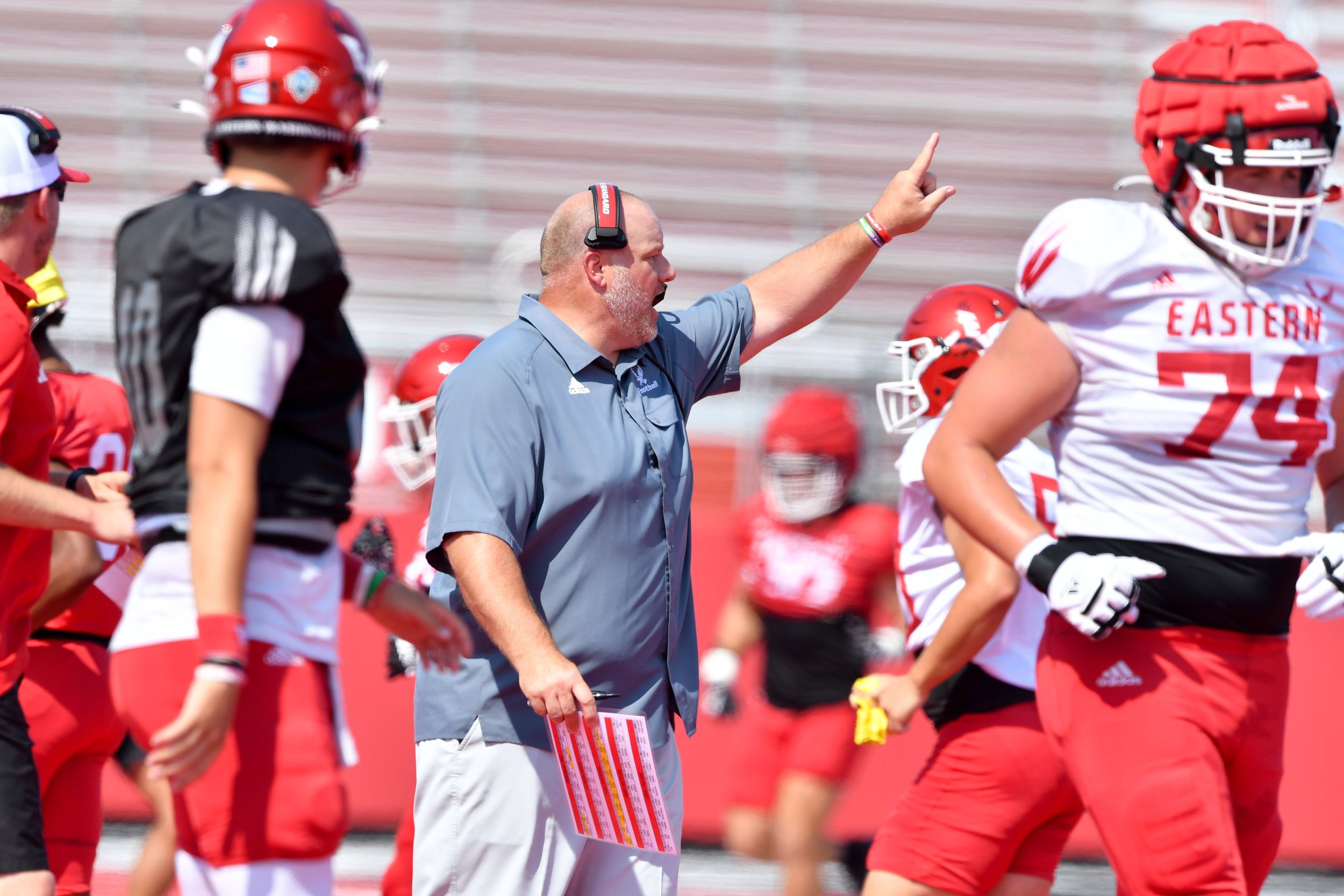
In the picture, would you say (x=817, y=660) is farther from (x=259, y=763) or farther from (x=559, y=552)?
(x=259, y=763)

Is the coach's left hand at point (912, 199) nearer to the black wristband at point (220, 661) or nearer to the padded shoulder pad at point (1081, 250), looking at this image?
the padded shoulder pad at point (1081, 250)

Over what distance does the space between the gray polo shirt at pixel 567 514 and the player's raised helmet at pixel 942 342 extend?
50.7 inches

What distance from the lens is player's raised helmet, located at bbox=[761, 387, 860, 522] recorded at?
5.88 meters

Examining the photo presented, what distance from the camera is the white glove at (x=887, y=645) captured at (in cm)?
573

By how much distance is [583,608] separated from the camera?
3.19 metres

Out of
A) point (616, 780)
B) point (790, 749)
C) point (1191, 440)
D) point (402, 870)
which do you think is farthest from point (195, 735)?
point (790, 749)

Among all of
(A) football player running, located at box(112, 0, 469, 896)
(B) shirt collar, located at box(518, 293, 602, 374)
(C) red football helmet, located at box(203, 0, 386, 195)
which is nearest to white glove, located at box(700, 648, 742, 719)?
(B) shirt collar, located at box(518, 293, 602, 374)

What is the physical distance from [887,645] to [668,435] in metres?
2.63

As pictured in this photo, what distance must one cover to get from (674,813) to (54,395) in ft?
6.63

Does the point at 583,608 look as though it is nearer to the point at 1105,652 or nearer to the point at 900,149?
the point at 1105,652

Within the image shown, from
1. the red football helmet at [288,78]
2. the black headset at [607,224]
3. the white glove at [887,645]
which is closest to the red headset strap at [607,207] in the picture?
the black headset at [607,224]

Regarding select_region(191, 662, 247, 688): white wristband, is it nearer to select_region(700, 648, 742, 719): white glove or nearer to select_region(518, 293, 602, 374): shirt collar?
select_region(518, 293, 602, 374): shirt collar

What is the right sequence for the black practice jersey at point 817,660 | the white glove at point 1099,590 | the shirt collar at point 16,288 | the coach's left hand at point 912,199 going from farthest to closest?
the black practice jersey at point 817,660 < the coach's left hand at point 912,199 < the shirt collar at point 16,288 < the white glove at point 1099,590

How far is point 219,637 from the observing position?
7.56ft
